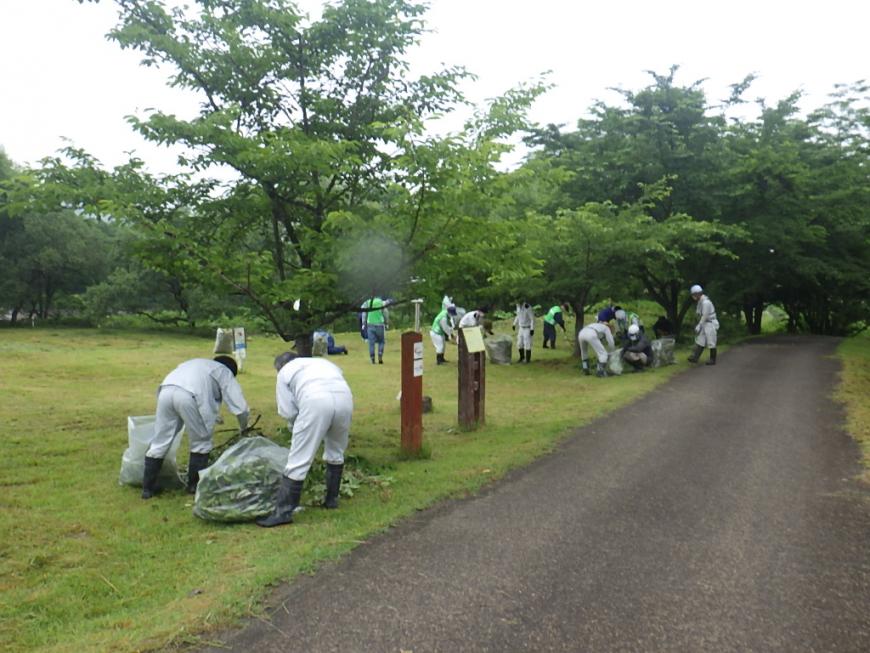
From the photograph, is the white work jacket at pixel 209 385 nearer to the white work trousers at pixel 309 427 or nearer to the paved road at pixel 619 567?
the white work trousers at pixel 309 427

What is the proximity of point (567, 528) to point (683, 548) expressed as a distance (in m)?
0.86

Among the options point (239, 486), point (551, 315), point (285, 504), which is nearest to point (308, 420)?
point (285, 504)

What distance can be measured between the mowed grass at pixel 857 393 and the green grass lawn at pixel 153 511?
10.6ft

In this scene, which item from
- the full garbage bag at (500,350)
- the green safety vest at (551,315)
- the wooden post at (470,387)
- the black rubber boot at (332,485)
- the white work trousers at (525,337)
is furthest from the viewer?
the green safety vest at (551,315)

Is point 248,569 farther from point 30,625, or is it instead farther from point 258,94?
point 258,94

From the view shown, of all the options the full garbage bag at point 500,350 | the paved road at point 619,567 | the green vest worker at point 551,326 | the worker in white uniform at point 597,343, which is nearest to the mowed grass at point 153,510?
the paved road at point 619,567

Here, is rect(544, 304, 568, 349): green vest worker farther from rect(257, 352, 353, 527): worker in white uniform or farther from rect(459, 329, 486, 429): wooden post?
rect(257, 352, 353, 527): worker in white uniform

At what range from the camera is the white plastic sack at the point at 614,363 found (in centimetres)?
1466

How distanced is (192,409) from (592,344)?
1059 cm

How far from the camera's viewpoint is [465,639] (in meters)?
3.40

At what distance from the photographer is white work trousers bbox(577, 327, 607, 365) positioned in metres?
14.6

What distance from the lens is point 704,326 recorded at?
52.0 ft

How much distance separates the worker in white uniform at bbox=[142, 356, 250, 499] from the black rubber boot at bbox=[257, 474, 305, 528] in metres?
1.14

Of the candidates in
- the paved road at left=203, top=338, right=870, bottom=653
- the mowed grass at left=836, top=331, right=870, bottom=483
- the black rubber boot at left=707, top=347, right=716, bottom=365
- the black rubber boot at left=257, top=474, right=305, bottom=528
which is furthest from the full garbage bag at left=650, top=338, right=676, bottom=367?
the black rubber boot at left=257, top=474, right=305, bottom=528
